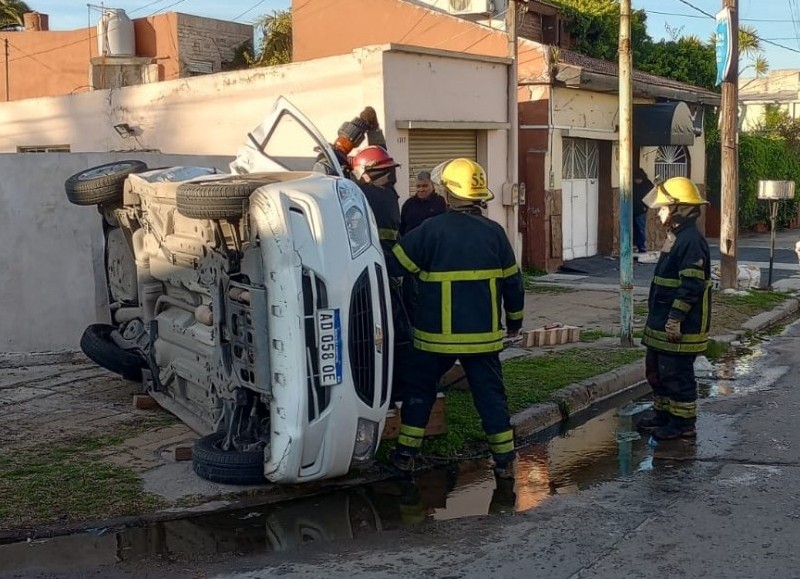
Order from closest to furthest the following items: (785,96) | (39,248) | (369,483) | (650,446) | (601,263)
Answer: (369,483) < (650,446) < (39,248) < (601,263) < (785,96)

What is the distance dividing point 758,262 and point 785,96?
33.9m

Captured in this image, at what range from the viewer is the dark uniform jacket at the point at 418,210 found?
10.1 meters

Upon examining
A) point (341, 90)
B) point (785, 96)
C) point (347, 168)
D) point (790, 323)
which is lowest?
point (790, 323)

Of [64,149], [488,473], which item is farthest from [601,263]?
[488,473]

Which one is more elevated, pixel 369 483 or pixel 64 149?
pixel 64 149

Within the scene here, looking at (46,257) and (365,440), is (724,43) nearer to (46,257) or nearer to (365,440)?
(46,257)

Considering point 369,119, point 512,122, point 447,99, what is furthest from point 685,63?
point 369,119

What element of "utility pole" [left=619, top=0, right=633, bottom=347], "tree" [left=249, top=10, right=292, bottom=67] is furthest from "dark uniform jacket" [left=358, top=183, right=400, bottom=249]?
"tree" [left=249, top=10, right=292, bottom=67]

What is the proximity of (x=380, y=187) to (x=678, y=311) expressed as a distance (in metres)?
2.25

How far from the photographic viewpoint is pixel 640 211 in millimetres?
20109

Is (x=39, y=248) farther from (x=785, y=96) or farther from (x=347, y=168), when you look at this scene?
(x=785, y=96)

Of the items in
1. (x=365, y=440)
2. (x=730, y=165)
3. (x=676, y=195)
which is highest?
(x=730, y=165)

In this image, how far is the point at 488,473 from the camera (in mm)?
6320

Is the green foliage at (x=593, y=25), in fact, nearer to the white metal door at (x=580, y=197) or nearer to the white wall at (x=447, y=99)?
the white metal door at (x=580, y=197)
